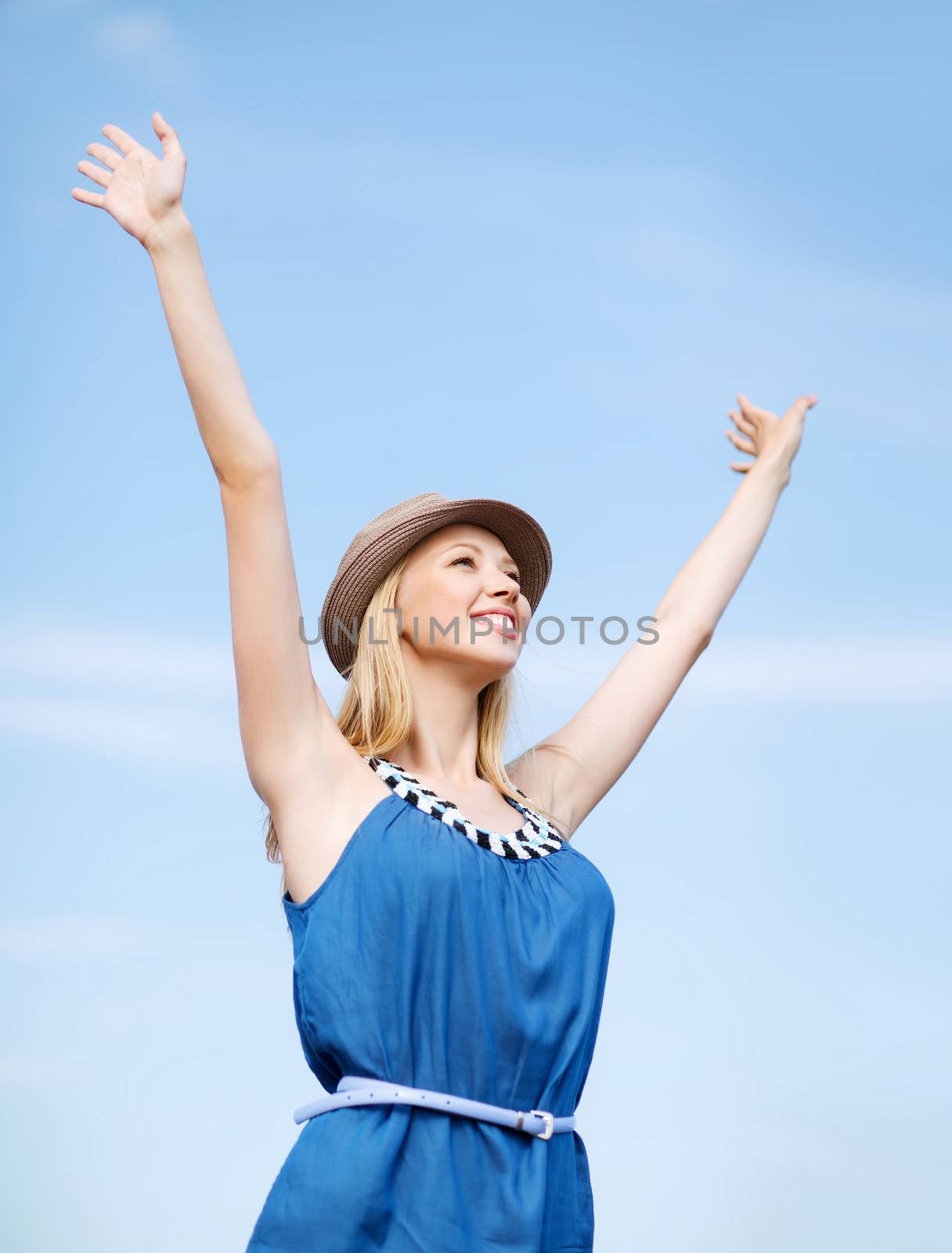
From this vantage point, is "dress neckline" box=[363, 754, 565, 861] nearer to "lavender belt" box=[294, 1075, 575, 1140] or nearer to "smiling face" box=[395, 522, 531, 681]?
"smiling face" box=[395, 522, 531, 681]

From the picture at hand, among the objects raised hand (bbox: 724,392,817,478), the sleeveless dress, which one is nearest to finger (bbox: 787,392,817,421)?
raised hand (bbox: 724,392,817,478)

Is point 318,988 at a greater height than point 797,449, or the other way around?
point 797,449

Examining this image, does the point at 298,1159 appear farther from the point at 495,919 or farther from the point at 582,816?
the point at 582,816

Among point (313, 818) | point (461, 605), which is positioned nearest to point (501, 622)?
point (461, 605)

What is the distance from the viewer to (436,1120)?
2.24 meters

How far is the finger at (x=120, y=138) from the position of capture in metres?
2.31

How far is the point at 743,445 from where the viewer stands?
11.0ft

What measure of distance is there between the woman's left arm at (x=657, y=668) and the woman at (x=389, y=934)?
0.89 feet

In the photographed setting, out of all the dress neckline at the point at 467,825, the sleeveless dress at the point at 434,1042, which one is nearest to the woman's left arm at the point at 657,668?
the dress neckline at the point at 467,825

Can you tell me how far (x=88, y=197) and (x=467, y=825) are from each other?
1.15m

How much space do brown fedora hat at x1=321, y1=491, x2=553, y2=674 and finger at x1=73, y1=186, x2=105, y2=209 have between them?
782mm

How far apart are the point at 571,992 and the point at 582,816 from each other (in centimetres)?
62

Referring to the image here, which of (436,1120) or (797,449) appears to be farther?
(797,449)

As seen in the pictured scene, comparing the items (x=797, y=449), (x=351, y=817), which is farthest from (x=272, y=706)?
(x=797, y=449)
